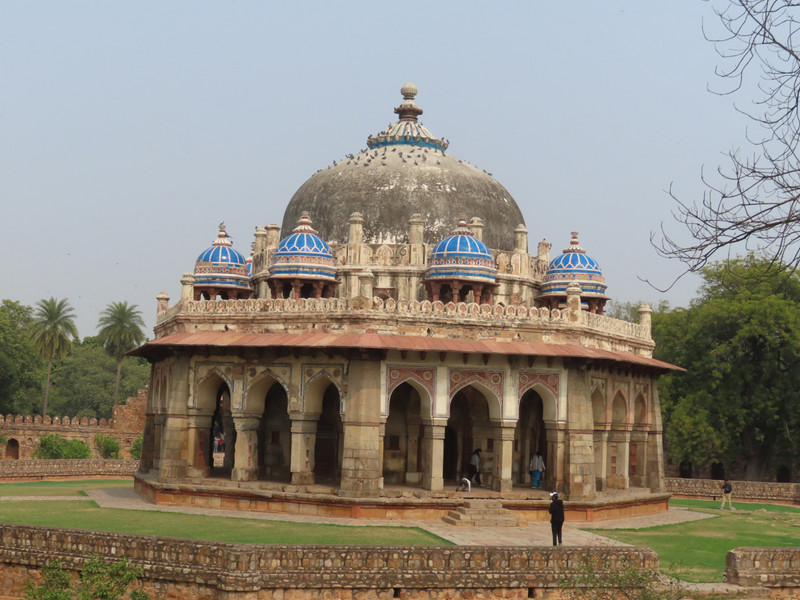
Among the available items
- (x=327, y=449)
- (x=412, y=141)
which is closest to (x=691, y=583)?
(x=327, y=449)

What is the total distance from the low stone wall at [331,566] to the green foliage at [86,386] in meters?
46.5

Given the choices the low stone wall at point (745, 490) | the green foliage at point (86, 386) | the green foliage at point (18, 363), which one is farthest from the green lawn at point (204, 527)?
the green foliage at point (86, 386)

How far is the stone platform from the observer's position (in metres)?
22.8

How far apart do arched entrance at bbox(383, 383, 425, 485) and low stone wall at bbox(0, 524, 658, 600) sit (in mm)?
9620

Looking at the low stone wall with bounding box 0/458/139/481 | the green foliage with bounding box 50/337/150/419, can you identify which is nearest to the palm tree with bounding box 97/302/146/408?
the green foliage with bounding box 50/337/150/419

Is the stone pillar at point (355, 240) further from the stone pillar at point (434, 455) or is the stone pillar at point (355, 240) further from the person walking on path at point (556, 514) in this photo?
the person walking on path at point (556, 514)

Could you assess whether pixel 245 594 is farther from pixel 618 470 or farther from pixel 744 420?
pixel 744 420

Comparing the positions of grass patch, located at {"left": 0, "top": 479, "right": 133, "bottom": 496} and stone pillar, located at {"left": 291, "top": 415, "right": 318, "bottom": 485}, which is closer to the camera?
stone pillar, located at {"left": 291, "top": 415, "right": 318, "bottom": 485}

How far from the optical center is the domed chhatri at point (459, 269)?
26.0 meters

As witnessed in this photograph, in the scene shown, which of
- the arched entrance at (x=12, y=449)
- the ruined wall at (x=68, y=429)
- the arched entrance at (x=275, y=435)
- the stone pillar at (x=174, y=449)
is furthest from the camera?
the arched entrance at (x=12, y=449)

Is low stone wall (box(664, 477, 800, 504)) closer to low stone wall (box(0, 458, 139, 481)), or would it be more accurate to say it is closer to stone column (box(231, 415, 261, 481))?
stone column (box(231, 415, 261, 481))

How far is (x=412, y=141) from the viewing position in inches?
1251

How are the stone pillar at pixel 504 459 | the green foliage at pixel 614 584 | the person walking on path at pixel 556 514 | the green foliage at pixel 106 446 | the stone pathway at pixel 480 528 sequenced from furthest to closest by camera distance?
the green foliage at pixel 106 446, the stone pillar at pixel 504 459, the stone pathway at pixel 480 528, the person walking on path at pixel 556 514, the green foliage at pixel 614 584

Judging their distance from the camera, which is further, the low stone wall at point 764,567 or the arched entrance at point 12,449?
the arched entrance at point 12,449
